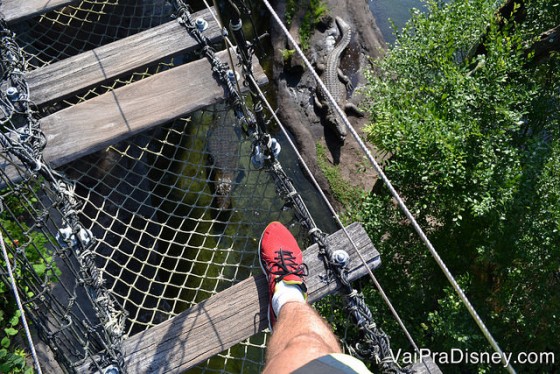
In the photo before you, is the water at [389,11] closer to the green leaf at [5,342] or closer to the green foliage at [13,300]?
the green foliage at [13,300]

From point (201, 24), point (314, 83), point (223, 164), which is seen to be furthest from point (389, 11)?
point (201, 24)

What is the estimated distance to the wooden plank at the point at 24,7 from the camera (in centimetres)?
350

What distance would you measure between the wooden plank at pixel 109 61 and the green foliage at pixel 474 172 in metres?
1.98

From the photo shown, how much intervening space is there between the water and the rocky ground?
17cm

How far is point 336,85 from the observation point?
8562 millimetres

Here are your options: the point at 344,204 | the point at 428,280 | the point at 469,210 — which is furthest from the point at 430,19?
the point at 344,204

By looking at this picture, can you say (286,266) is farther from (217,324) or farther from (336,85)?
(336,85)

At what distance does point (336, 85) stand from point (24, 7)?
221 inches

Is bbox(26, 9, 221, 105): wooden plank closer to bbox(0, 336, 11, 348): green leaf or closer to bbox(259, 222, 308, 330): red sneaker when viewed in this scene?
bbox(259, 222, 308, 330): red sneaker

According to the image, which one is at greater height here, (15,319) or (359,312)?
(359,312)

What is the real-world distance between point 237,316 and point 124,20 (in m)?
4.43

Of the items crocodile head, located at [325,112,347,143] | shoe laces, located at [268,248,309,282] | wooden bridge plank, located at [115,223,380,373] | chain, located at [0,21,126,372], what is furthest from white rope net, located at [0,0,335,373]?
crocodile head, located at [325,112,347,143]

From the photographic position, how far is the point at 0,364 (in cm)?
367

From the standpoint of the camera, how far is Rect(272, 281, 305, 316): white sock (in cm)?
255
